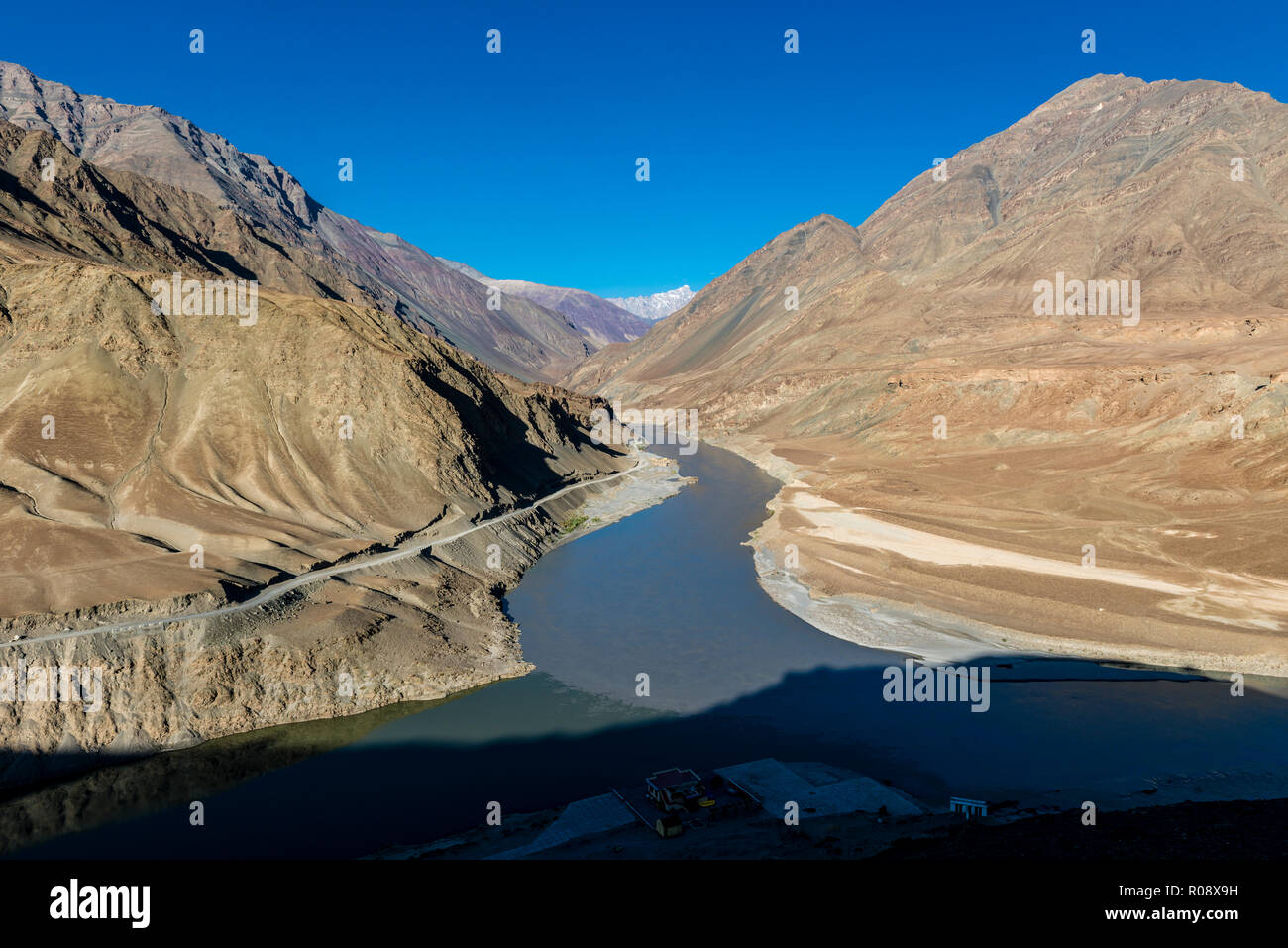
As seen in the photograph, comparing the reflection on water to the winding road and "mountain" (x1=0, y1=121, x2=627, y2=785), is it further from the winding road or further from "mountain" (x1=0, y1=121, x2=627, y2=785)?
the winding road

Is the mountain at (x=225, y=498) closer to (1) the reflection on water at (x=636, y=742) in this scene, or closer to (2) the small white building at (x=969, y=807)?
(1) the reflection on water at (x=636, y=742)

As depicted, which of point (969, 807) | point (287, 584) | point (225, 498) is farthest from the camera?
point (225, 498)

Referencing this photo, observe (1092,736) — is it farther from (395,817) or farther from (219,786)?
Answer: (219,786)

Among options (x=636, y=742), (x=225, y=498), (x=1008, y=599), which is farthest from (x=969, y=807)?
(x=225, y=498)

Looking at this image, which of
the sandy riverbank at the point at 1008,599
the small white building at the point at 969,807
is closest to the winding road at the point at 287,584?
the sandy riverbank at the point at 1008,599

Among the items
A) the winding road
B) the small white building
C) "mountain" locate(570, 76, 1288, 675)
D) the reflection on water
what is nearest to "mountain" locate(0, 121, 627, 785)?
the winding road

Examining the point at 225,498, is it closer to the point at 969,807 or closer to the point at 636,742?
the point at 636,742
